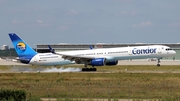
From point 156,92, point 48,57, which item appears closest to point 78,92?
point 156,92

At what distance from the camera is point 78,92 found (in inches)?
1129

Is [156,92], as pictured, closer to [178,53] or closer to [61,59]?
[61,59]

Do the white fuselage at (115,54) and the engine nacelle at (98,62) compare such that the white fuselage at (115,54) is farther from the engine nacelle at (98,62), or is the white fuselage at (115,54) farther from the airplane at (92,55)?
the engine nacelle at (98,62)

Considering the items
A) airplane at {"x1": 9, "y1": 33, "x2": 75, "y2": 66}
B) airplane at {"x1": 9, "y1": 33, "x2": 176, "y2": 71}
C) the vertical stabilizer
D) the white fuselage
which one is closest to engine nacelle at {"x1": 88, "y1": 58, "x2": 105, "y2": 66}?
airplane at {"x1": 9, "y1": 33, "x2": 176, "y2": 71}

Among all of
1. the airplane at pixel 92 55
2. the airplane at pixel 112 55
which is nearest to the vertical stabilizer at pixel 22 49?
the airplane at pixel 92 55

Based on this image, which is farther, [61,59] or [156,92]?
[61,59]

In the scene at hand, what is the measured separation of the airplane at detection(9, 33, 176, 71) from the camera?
57531 mm

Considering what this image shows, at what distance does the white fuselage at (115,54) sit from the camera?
57625mm

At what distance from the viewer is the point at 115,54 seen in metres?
57.7

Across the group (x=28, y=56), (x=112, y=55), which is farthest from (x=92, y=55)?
(x=28, y=56)

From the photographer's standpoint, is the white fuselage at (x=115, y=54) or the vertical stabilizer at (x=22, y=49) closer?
the white fuselage at (x=115, y=54)

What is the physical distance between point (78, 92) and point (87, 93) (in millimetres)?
854

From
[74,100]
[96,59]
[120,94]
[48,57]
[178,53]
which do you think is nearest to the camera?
[74,100]

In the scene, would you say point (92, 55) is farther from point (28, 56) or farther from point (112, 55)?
point (28, 56)
